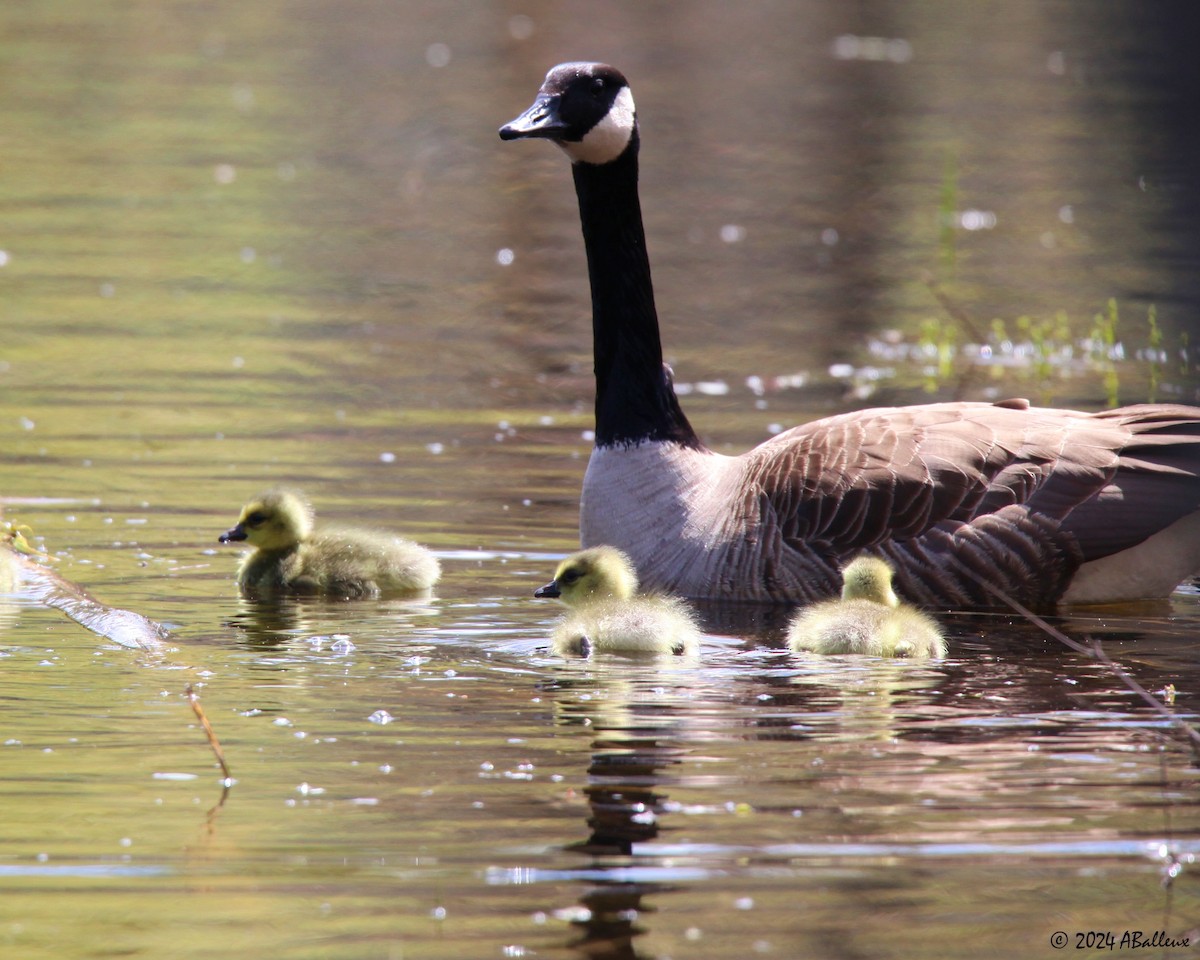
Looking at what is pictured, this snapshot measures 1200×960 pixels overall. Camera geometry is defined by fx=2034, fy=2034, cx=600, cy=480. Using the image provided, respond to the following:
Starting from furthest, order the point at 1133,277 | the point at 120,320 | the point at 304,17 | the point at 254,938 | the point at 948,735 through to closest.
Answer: the point at 304,17 → the point at 1133,277 → the point at 120,320 → the point at 948,735 → the point at 254,938

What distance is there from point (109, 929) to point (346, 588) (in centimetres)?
401

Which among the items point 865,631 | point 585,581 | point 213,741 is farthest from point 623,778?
point 585,581

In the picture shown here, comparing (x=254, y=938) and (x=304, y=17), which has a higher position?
(x=304, y=17)

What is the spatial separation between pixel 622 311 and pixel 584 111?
1006 mm

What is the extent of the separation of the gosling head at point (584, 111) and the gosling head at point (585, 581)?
6.81 feet

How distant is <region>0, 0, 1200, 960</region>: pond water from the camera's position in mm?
5582

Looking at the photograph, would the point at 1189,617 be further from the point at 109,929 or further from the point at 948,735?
the point at 109,929

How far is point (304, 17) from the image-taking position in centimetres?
4147

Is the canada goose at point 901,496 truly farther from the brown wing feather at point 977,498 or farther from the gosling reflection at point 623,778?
the gosling reflection at point 623,778

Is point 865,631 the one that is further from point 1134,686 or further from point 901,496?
point 1134,686

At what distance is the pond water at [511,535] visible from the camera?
558 cm

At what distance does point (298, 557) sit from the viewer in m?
9.25

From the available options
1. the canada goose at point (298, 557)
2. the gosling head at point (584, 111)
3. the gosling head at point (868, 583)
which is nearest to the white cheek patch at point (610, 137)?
the gosling head at point (584, 111)

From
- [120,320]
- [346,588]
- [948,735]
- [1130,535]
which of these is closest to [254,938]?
[948,735]
